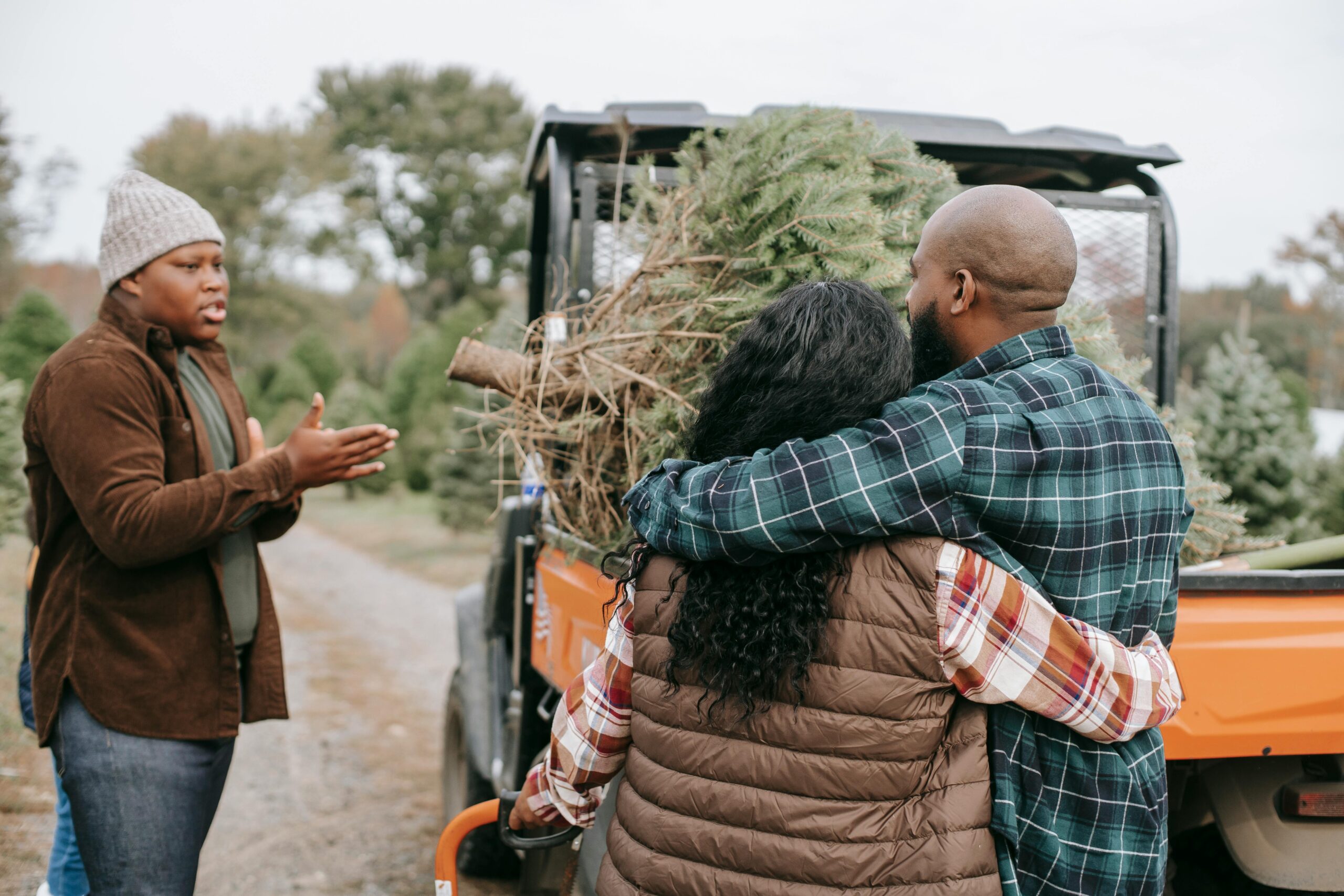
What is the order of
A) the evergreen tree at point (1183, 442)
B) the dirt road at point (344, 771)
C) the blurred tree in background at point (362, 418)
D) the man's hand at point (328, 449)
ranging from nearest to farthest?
the man's hand at point (328, 449)
the evergreen tree at point (1183, 442)
the dirt road at point (344, 771)
the blurred tree in background at point (362, 418)

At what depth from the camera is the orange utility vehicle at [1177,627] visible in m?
2.02

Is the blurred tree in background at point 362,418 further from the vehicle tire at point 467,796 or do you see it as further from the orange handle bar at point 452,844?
the orange handle bar at point 452,844

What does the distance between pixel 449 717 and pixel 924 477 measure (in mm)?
3501

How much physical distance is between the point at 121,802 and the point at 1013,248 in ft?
6.82

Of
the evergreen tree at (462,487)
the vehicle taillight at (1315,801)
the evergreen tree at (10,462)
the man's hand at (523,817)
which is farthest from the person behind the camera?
the evergreen tree at (462,487)

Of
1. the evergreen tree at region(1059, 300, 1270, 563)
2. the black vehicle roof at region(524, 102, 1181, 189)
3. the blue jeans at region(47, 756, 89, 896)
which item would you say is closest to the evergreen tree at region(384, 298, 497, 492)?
the black vehicle roof at region(524, 102, 1181, 189)

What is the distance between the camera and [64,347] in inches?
88.2

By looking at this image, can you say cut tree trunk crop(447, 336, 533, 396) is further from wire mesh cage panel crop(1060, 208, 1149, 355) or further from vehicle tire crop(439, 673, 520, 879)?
wire mesh cage panel crop(1060, 208, 1149, 355)

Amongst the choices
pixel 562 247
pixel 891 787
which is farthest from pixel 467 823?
pixel 562 247

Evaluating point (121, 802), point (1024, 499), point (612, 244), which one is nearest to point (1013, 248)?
point (1024, 499)

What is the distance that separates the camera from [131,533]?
2102 millimetres

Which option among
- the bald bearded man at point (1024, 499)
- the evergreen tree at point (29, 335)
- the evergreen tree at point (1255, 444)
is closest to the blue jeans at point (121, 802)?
the bald bearded man at point (1024, 499)

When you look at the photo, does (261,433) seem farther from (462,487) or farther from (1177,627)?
(462,487)

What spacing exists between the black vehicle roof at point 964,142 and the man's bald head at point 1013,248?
161 cm
